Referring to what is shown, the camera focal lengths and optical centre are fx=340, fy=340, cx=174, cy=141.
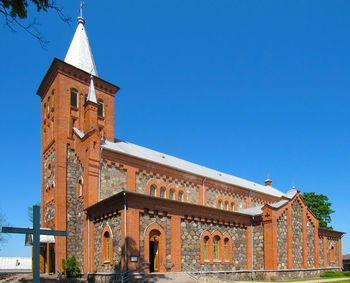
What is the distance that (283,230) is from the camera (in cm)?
2692

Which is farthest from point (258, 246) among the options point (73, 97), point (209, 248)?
point (73, 97)

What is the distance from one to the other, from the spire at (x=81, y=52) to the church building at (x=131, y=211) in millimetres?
99

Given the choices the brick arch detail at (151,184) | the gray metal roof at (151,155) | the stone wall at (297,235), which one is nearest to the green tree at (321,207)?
the gray metal roof at (151,155)

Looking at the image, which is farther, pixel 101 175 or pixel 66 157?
pixel 66 157

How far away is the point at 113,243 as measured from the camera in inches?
774

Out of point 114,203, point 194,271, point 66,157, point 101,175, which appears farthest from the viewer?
point 66,157

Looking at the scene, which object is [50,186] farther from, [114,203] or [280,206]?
[280,206]

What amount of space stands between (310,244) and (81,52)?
26913mm

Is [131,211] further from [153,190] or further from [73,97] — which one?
[73,97]

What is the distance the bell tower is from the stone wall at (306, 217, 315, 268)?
18.7 meters

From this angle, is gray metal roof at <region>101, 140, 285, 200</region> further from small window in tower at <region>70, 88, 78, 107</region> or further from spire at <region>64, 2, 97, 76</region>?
spire at <region>64, 2, 97, 76</region>

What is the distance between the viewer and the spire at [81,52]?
30.6 metres

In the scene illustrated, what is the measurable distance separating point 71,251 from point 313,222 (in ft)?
68.7

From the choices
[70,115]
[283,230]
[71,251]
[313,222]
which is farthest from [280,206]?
[70,115]
